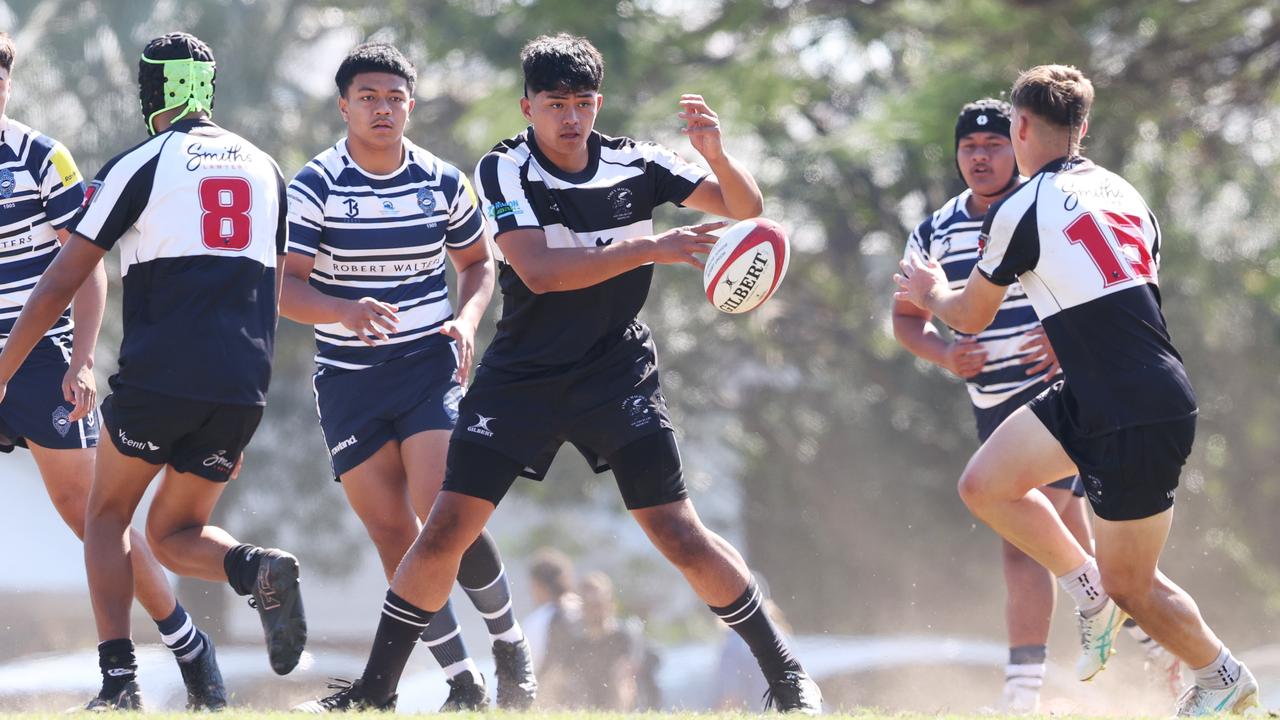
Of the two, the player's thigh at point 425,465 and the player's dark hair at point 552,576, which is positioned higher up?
the player's thigh at point 425,465

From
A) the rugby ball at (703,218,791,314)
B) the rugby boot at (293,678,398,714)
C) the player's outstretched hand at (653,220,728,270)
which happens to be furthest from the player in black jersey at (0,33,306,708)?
the rugby ball at (703,218,791,314)

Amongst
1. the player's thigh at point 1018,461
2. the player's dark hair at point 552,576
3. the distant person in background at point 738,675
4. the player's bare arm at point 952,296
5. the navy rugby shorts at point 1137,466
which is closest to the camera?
the navy rugby shorts at point 1137,466

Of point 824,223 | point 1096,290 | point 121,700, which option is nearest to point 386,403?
point 121,700

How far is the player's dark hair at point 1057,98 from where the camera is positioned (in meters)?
5.46

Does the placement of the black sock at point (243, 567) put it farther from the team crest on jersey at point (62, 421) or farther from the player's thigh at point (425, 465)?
the team crest on jersey at point (62, 421)

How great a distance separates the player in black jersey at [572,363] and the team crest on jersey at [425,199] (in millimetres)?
709

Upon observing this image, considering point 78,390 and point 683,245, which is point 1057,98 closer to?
point 683,245

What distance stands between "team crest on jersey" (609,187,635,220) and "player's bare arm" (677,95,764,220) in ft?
0.74

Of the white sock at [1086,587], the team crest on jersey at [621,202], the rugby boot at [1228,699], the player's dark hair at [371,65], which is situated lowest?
the rugby boot at [1228,699]

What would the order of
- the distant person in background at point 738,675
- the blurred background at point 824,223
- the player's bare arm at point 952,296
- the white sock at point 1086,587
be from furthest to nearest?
1. the blurred background at point 824,223
2. the distant person in background at point 738,675
3. the white sock at point 1086,587
4. the player's bare arm at point 952,296

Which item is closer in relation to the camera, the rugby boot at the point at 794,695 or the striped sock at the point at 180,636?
the rugby boot at the point at 794,695

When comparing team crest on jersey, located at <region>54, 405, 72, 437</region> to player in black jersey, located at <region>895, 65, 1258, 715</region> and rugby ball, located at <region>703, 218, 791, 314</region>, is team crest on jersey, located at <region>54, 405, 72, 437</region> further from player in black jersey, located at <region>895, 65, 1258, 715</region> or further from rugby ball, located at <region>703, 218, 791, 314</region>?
player in black jersey, located at <region>895, 65, 1258, 715</region>

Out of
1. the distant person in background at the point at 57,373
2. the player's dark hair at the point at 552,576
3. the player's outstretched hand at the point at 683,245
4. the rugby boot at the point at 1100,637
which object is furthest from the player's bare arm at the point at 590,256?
the player's dark hair at the point at 552,576

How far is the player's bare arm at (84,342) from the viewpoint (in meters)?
5.73
